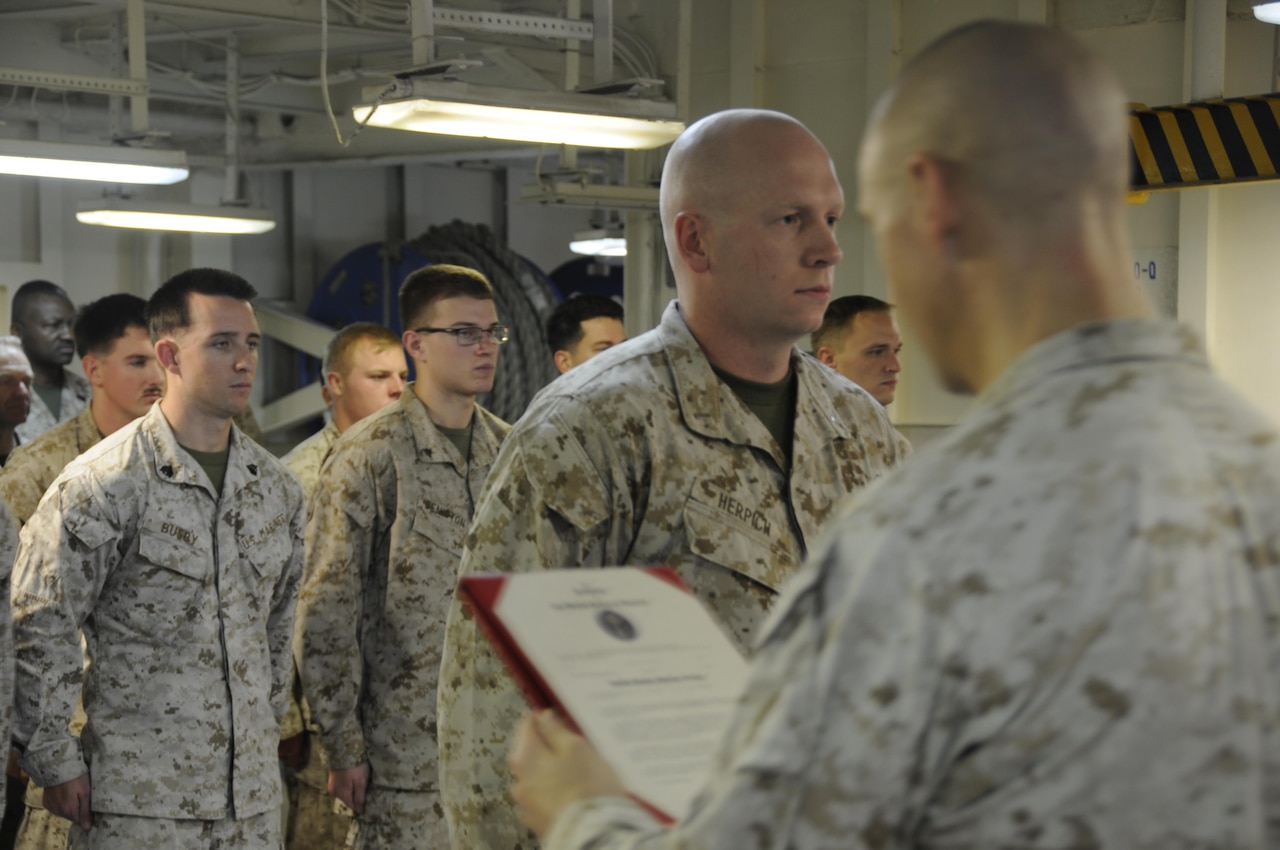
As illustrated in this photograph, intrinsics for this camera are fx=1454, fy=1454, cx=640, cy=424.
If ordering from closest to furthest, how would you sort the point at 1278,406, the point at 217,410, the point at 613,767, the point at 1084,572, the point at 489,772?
the point at 1084,572 → the point at 613,767 → the point at 489,772 → the point at 217,410 → the point at 1278,406

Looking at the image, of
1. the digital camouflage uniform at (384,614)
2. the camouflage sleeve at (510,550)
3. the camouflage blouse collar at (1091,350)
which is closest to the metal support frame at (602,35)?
the digital camouflage uniform at (384,614)

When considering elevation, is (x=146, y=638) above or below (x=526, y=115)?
below

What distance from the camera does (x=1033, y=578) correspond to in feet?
3.31

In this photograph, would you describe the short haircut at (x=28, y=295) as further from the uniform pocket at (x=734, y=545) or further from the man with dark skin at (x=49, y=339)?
the uniform pocket at (x=734, y=545)

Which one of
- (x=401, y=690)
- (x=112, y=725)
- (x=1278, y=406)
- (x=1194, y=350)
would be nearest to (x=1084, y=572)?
(x=1194, y=350)

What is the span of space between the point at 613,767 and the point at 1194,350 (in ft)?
1.97

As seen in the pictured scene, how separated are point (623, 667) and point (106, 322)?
14.7 feet

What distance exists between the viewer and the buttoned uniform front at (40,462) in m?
4.69

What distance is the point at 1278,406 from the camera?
615 cm

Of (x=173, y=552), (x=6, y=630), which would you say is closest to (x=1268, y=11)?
(x=173, y=552)

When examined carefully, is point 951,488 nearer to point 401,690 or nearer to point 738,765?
point 738,765

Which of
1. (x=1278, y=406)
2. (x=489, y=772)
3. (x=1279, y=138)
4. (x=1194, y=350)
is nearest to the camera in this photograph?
(x=1194, y=350)

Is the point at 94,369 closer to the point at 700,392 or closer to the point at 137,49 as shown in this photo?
the point at 137,49

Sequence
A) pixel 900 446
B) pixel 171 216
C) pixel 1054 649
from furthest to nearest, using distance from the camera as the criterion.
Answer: pixel 171 216, pixel 900 446, pixel 1054 649
